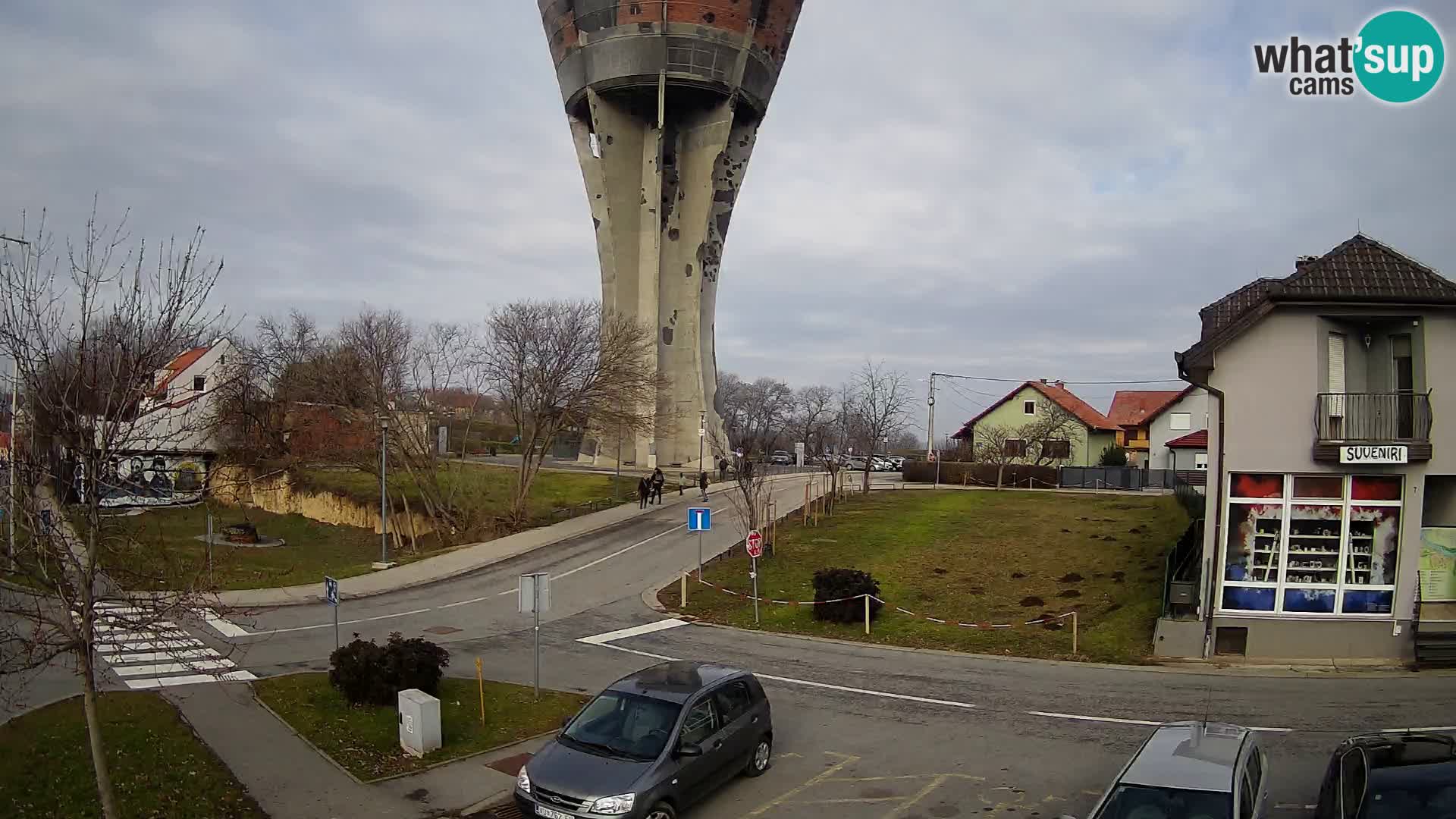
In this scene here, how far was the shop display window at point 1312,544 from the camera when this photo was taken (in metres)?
17.8

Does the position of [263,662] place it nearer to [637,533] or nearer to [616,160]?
[637,533]

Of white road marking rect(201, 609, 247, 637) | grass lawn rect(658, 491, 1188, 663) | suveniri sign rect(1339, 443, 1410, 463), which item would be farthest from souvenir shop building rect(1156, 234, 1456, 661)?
white road marking rect(201, 609, 247, 637)

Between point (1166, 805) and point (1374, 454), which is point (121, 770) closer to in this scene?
point (1166, 805)

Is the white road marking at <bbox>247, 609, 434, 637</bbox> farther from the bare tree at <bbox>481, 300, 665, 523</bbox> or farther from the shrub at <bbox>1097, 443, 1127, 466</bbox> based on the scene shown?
the shrub at <bbox>1097, 443, 1127, 466</bbox>

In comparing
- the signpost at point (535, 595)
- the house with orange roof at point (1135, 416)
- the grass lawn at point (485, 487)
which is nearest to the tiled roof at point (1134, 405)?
the house with orange roof at point (1135, 416)

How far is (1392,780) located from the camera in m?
8.05

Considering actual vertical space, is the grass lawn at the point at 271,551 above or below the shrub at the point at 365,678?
below

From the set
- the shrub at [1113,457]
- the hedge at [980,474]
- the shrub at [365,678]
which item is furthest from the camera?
the shrub at [1113,457]

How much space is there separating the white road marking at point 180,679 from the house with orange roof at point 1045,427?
56.0 meters

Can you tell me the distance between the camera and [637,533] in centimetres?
3641

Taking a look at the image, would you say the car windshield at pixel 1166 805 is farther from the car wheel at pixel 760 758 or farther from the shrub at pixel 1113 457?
the shrub at pixel 1113 457

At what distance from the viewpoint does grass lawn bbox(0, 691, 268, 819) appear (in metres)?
10.2

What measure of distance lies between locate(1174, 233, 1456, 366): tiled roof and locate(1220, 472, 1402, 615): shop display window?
306 cm

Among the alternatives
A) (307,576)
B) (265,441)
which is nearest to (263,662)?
(307,576)
